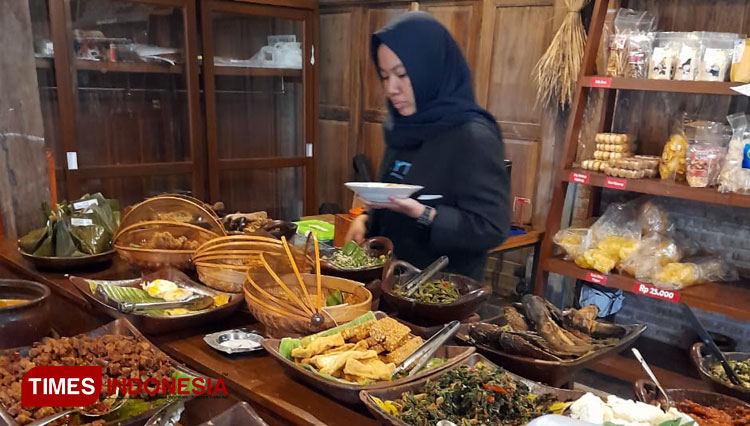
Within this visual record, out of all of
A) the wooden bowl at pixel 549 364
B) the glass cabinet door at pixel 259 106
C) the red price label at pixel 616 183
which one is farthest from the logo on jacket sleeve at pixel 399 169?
the glass cabinet door at pixel 259 106

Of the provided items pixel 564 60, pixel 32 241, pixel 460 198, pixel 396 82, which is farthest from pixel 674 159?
pixel 32 241

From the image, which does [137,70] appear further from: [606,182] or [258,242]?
[606,182]

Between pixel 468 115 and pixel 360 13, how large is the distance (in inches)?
91.1

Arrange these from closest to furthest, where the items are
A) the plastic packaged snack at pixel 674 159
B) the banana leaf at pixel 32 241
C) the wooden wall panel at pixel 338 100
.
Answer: the banana leaf at pixel 32 241
the plastic packaged snack at pixel 674 159
the wooden wall panel at pixel 338 100

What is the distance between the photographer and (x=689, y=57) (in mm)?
2350

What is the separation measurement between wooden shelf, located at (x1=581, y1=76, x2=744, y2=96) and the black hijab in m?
0.96

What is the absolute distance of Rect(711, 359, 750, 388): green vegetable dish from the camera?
140 cm

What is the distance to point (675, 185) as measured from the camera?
2.40 m

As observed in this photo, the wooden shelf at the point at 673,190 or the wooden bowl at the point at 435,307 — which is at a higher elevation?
the wooden shelf at the point at 673,190

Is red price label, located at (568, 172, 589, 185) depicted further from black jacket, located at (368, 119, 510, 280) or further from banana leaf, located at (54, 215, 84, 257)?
banana leaf, located at (54, 215, 84, 257)

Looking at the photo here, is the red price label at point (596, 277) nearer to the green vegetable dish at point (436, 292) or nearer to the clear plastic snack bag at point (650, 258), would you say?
the clear plastic snack bag at point (650, 258)

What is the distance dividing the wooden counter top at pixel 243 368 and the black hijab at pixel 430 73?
2.81ft

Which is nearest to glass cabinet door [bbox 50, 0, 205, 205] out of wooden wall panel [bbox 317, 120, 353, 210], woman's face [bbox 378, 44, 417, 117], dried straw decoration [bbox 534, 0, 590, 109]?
wooden wall panel [bbox 317, 120, 353, 210]

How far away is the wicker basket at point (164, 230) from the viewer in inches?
67.2
